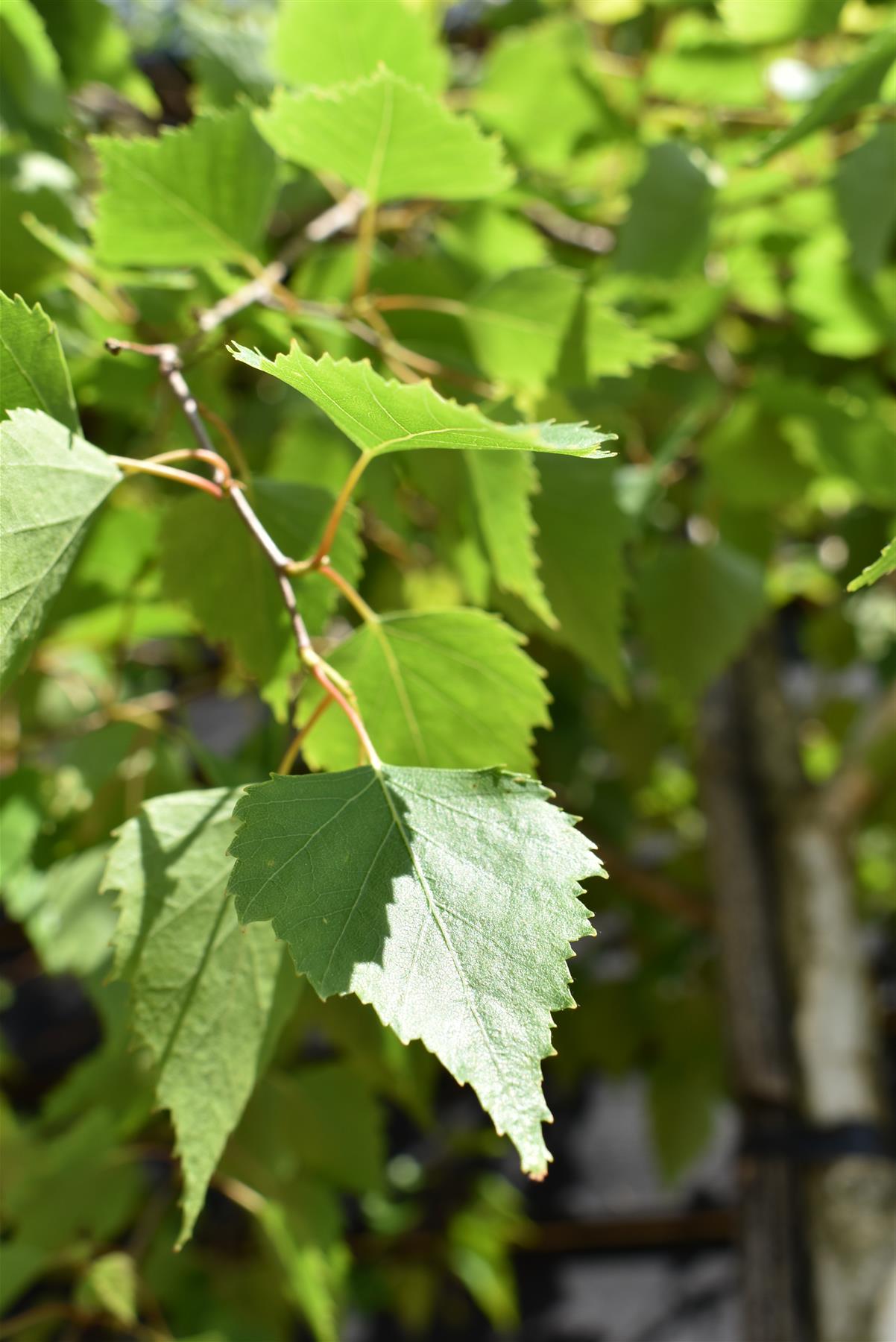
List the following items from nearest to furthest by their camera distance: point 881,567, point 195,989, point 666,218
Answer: point 881,567 → point 195,989 → point 666,218

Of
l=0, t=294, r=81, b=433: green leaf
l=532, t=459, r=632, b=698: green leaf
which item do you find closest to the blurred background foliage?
l=532, t=459, r=632, b=698: green leaf

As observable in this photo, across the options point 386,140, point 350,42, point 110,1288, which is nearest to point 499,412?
point 386,140

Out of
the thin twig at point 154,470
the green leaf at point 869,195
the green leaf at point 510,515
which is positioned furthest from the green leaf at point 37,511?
the green leaf at point 869,195

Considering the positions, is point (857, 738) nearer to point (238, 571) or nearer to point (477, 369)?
point (477, 369)

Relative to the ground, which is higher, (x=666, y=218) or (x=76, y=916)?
(x=666, y=218)

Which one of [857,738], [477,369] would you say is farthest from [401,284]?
[857,738]

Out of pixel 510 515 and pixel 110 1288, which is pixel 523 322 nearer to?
pixel 510 515

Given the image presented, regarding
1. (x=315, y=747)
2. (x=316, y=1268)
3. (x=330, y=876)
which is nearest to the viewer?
(x=330, y=876)
